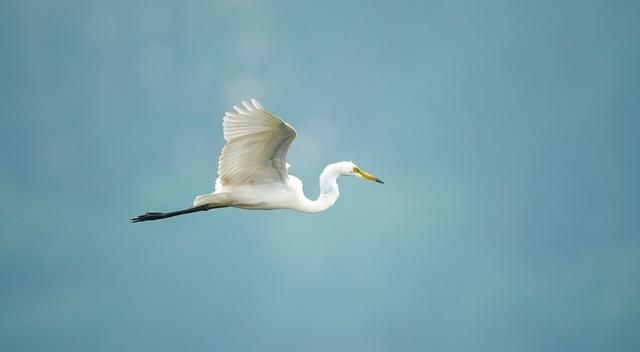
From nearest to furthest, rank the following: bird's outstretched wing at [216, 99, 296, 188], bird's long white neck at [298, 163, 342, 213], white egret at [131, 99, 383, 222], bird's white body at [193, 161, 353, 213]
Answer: bird's outstretched wing at [216, 99, 296, 188] < white egret at [131, 99, 383, 222] < bird's white body at [193, 161, 353, 213] < bird's long white neck at [298, 163, 342, 213]

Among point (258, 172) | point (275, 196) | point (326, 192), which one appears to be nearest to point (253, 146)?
point (258, 172)

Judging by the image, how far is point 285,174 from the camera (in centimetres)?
1066

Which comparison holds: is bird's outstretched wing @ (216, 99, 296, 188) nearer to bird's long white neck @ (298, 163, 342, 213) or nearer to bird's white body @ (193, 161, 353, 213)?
bird's white body @ (193, 161, 353, 213)

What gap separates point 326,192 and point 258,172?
1210mm

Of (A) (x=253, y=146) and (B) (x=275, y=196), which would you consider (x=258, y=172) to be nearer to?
(B) (x=275, y=196)

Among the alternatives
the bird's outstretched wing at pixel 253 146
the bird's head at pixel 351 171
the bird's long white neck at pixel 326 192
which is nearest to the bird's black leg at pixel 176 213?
the bird's outstretched wing at pixel 253 146

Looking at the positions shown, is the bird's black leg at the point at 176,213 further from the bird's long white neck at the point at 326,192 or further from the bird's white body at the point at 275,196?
the bird's long white neck at the point at 326,192

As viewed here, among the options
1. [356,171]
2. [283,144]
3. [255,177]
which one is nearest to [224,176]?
[255,177]

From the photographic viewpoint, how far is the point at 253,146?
1000 centimetres

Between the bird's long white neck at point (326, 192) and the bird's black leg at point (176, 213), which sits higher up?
the bird's long white neck at point (326, 192)

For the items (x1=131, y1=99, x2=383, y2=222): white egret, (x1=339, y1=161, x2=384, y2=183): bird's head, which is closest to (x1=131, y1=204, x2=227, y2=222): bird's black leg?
(x1=131, y1=99, x2=383, y2=222): white egret

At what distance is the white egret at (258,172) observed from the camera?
9539 mm

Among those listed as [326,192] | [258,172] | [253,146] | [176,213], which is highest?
[253,146]

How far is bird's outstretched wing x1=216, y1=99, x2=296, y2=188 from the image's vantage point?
370 inches
